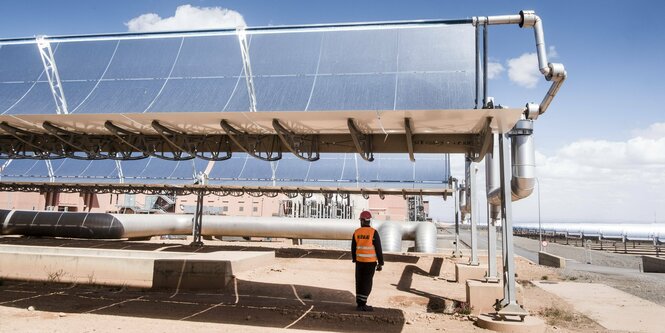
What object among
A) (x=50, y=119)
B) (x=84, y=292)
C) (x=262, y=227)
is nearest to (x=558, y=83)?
(x=50, y=119)

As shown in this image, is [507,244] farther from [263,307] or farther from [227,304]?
[227,304]

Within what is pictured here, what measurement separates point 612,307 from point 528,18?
8248mm

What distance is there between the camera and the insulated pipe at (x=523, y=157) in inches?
352

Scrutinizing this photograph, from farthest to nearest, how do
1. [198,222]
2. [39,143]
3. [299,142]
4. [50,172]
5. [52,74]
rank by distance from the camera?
[198,222], [50,172], [52,74], [39,143], [299,142]

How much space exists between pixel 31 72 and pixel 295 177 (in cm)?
1364

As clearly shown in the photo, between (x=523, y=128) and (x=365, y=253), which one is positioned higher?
(x=523, y=128)

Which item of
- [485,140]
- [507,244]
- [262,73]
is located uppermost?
[262,73]

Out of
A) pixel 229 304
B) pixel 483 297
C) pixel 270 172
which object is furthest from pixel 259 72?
pixel 270 172

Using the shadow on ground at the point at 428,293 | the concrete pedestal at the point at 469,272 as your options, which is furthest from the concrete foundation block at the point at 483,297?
the concrete pedestal at the point at 469,272

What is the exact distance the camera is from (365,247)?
897cm

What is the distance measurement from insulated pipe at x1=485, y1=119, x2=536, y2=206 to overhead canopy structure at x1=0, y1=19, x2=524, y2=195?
427 millimetres

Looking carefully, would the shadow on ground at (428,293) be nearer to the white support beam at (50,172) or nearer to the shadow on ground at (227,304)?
the shadow on ground at (227,304)

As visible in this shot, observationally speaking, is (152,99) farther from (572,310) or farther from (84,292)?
(572,310)

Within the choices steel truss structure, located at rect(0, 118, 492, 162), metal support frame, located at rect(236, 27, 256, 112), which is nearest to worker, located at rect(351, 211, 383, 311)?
steel truss structure, located at rect(0, 118, 492, 162)
